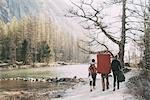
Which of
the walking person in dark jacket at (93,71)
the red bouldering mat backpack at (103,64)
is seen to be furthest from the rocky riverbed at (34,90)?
the red bouldering mat backpack at (103,64)

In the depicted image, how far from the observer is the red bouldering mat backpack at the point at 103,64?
22.8m

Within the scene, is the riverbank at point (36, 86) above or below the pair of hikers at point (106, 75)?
below

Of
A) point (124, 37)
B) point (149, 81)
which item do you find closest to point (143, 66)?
point (149, 81)

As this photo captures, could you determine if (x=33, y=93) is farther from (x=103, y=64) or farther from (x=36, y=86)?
(x=103, y=64)

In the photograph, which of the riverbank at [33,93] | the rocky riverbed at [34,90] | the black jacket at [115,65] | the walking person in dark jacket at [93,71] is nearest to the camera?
the black jacket at [115,65]

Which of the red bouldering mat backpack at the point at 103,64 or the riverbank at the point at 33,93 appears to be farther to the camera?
the riverbank at the point at 33,93

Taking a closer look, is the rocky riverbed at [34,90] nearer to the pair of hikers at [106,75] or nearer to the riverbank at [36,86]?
the riverbank at [36,86]

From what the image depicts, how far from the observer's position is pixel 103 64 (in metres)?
22.9

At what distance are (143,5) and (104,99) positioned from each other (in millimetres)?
5131

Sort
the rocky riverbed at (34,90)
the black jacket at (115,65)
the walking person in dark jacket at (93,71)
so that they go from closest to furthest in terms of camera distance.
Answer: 1. the black jacket at (115,65)
2. the walking person in dark jacket at (93,71)
3. the rocky riverbed at (34,90)

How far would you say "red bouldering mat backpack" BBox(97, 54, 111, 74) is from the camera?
22.8 m

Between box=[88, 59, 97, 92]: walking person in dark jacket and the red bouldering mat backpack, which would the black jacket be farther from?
box=[88, 59, 97, 92]: walking person in dark jacket

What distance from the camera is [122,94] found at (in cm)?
2019

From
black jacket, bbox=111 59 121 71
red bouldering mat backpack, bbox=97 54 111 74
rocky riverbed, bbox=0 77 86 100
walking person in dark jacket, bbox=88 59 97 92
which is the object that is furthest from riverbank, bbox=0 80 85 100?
black jacket, bbox=111 59 121 71
